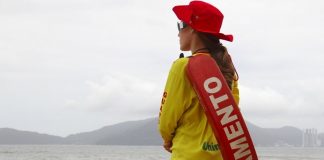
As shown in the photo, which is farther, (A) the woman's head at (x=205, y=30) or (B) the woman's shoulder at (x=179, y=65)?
(A) the woman's head at (x=205, y=30)

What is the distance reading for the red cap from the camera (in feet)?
11.3

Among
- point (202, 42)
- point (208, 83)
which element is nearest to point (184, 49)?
point (202, 42)

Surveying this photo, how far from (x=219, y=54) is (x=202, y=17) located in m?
0.25

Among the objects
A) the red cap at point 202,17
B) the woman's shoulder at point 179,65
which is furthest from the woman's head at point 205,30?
the woman's shoulder at point 179,65

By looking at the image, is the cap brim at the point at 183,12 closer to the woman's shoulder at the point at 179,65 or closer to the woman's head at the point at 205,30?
the woman's head at the point at 205,30

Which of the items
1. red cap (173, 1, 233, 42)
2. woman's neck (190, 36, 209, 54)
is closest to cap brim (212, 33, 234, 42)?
red cap (173, 1, 233, 42)

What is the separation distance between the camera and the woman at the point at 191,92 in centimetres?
→ 332

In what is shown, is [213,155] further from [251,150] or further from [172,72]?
[172,72]

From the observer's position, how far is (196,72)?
10.8ft

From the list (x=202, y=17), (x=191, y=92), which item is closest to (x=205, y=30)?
(x=202, y=17)

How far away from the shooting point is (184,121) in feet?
11.1

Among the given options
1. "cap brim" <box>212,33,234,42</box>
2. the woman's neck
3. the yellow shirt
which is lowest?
the yellow shirt

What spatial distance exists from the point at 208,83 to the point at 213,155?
43 centimetres

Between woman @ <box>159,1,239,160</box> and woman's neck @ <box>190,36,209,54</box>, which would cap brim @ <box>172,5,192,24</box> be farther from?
woman's neck @ <box>190,36,209,54</box>
